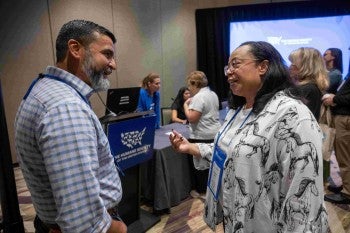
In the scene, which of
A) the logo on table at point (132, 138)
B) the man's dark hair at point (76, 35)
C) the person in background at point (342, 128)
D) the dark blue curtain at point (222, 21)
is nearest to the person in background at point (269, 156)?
the man's dark hair at point (76, 35)

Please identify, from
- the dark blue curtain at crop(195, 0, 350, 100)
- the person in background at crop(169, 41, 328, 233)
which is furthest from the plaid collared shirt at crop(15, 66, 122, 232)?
the dark blue curtain at crop(195, 0, 350, 100)

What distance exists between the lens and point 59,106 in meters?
0.89

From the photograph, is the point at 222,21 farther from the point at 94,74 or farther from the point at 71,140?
the point at 71,140

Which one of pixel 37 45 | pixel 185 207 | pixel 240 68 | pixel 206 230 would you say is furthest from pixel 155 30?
pixel 240 68

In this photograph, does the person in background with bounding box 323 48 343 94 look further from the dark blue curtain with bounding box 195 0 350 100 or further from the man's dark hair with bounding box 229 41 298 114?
the dark blue curtain with bounding box 195 0 350 100

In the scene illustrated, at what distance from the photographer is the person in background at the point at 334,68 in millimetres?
3439

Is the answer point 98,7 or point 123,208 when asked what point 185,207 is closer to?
point 123,208

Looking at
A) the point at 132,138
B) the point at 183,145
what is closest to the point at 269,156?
the point at 183,145

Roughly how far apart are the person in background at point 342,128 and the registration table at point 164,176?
1.57 meters

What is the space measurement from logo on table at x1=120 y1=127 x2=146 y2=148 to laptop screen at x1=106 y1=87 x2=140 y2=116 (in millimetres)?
463

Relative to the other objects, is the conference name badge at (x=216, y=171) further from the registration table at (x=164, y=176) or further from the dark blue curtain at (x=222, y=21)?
the dark blue curtain at (x=222, y=21)

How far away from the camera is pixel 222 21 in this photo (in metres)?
6.66

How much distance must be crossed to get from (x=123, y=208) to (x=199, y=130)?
113cm

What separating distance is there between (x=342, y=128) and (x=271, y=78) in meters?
2.14
